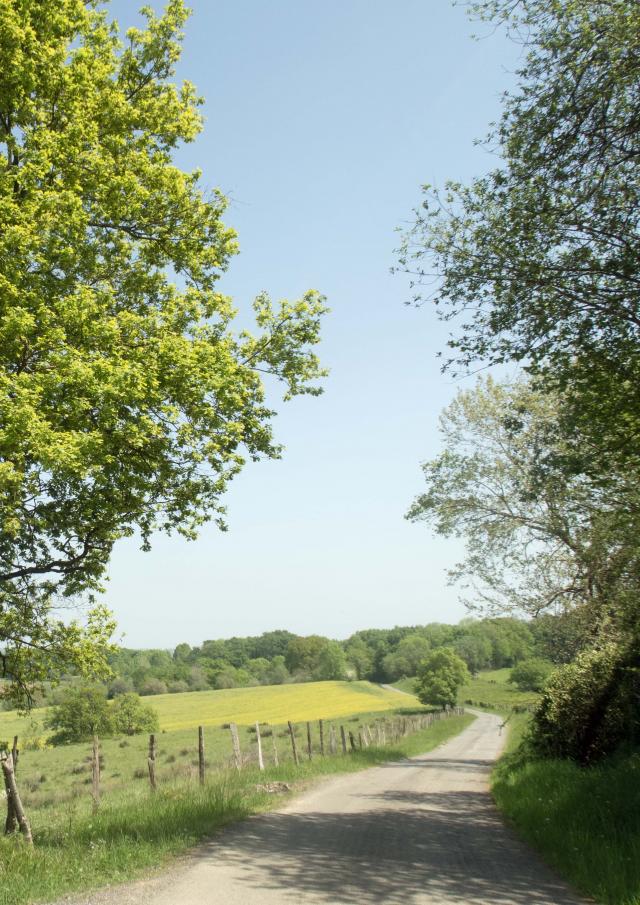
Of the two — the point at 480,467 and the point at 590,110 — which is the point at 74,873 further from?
the point at 480,467

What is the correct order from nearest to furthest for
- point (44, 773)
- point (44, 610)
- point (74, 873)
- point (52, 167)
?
point (74, 873) < point (52, 167) < point (44, 610) < point (44, 773)

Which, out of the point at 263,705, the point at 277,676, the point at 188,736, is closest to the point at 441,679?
the point at 263,705

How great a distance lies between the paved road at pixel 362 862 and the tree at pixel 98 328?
18.8 feet

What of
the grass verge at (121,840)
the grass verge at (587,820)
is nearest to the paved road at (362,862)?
the grass verge at (587,820)

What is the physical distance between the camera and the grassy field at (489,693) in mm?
101625

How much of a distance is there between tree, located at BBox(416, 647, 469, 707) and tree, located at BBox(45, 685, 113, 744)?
1662 inches

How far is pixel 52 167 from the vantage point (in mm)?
11148

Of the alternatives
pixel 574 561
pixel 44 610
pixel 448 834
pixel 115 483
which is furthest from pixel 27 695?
pixel 574 561

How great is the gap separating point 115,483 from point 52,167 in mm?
5583

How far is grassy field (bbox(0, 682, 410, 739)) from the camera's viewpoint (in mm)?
82438

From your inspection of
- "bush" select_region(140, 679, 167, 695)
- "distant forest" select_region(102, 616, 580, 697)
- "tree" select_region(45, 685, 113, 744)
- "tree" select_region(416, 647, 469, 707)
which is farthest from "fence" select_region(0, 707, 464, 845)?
"distant forest" select_region(102, 616, 580, 697)

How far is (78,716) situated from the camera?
66.8m

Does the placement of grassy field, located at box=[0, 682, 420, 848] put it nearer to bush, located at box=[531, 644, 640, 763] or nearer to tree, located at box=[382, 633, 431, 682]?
bush, located at box=[531, 644, 640, 763]

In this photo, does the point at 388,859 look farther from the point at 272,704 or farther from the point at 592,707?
the point at 272,704
